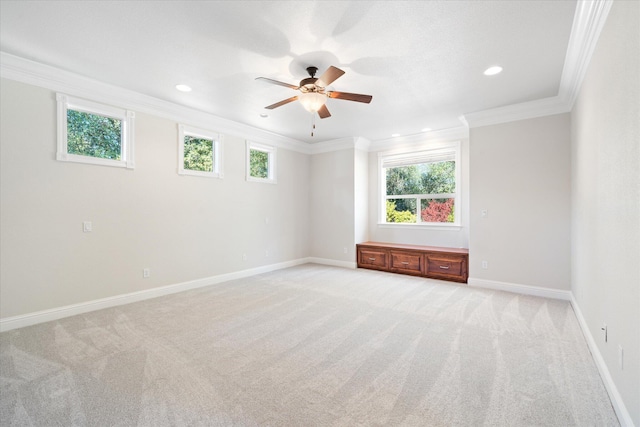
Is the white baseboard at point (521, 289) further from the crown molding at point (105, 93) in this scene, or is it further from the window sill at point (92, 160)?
the window sill at point (92, 160)

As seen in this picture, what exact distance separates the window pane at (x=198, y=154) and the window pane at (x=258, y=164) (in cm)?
89

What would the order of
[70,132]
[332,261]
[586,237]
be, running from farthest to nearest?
[332,261]
[70,132]
[586,237]

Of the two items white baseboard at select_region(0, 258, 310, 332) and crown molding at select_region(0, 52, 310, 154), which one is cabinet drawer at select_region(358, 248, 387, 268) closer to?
white baseboard at select_region(0, 258, 310, 332)

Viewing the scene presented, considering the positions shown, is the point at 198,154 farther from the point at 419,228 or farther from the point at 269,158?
the point at 419,228

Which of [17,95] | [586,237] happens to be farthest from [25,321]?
[586,237]

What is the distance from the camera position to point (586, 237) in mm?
2859

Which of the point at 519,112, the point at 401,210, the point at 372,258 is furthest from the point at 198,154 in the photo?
the point at 519,112

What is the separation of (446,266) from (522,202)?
1567 millimetres

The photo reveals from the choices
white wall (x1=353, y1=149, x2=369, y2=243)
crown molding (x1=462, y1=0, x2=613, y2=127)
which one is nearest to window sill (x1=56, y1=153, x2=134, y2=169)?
white wall (x1=353, y1=149, x2=369, y2=243)

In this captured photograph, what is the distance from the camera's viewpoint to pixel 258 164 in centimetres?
592

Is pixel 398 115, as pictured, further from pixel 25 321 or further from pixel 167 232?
pixel 25 321

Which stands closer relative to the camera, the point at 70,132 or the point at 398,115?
the point at 70,132

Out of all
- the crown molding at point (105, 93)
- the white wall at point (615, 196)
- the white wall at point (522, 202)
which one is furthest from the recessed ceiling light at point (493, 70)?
the crown molding at point (105, 93)

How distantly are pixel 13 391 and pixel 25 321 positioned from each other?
156cm
